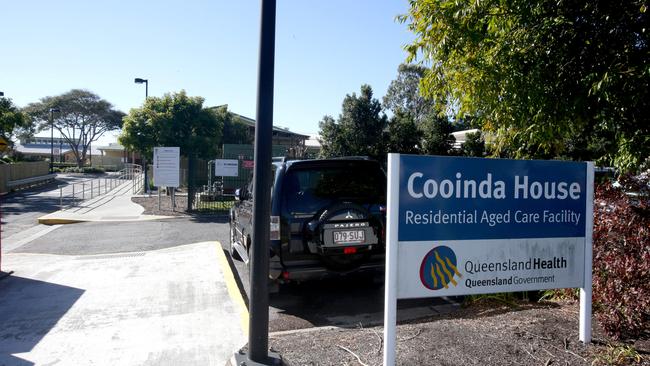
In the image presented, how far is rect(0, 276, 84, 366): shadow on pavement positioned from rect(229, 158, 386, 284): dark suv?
2535mm

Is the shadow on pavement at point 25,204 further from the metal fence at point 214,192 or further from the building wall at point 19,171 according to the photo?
the metal fence at point 214,192

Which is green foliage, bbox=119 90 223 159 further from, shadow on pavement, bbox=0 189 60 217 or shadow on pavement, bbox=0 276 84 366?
shadow on pavement, bbox=0 276 84 366

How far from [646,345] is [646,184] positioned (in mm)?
1540

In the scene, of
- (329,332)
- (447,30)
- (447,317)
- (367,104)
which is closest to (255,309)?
(329,332)

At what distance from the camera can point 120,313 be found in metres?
5.50

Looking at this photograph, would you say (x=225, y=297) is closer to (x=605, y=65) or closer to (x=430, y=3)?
(x=430, y=3)

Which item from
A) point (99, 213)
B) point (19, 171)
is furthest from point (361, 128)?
point (19, 171)

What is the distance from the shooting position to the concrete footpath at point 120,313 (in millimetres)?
4348

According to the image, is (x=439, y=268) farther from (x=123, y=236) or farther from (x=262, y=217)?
(x=123, y=236)

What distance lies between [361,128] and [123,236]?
13.5 m

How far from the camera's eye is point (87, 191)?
26422mm

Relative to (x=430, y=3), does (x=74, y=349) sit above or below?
below

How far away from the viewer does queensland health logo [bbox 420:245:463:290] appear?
3586 millimetres

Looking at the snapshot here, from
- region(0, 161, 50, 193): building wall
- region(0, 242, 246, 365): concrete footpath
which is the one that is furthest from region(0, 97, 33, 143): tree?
region(0, 242, 246, 365): concrete footpath
